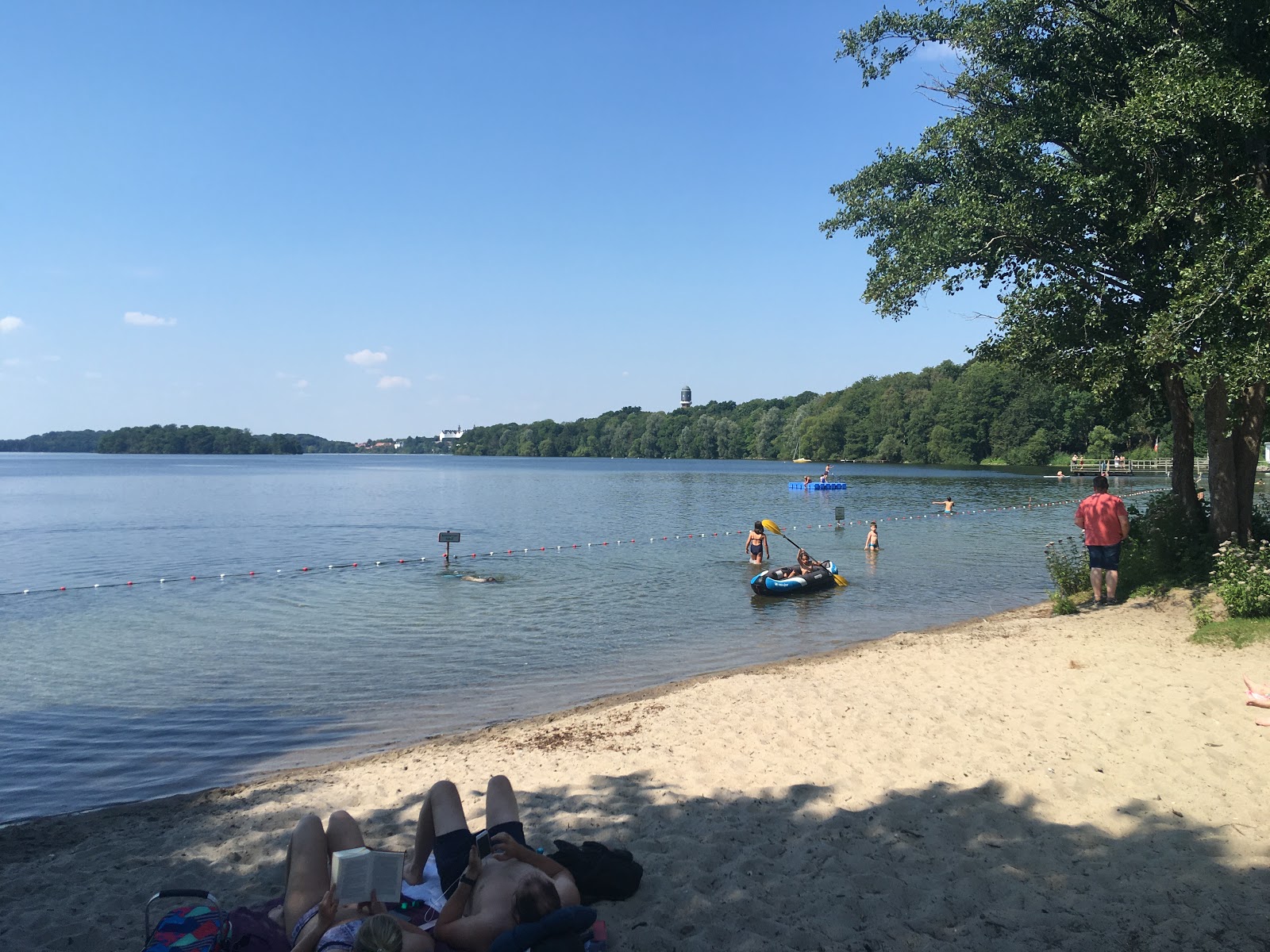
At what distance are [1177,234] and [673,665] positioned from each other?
9575mm

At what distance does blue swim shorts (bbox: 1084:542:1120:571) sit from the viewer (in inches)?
494

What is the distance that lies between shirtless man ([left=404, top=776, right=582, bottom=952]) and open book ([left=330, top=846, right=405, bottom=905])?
1.22ft

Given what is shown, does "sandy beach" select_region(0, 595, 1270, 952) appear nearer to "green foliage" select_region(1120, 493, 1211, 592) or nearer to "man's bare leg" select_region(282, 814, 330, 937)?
"man's bare leg" select_region(282, 814, 330, 937)

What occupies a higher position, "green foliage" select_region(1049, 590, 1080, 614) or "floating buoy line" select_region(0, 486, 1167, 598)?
"green foliage" select_region(1049, 590, 1080, 614)

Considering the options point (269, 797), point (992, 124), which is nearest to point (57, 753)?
point (269, 797)

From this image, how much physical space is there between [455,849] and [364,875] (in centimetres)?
96

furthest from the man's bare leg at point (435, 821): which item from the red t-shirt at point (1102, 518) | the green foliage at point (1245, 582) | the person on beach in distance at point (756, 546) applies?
the person on beach in distance at point (756, 546)

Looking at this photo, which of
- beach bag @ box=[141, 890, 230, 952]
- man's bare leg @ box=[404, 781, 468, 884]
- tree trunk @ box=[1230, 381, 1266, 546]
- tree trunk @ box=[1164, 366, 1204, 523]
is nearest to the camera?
beach bag @ box=[141, 890, 230, 952]

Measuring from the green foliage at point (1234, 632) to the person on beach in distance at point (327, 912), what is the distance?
30.6 feet

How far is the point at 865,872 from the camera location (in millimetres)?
4848

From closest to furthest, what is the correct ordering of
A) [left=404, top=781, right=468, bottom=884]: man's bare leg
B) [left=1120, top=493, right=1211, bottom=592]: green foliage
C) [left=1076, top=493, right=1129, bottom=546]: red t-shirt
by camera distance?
1. [left=404, top=781, right=468, bottom=884]: man's bare leg
2. [left=1076, top=493, right=1129, bottom=546]: red t-shirt
3. [left=1120, top=493, right=1211, bottom=592]: green foliage

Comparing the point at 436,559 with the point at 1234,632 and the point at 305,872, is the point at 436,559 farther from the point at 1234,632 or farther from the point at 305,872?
the point at 305,872

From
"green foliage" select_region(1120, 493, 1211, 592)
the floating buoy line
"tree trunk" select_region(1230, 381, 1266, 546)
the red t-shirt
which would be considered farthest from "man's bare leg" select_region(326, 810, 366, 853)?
the floating buoy line

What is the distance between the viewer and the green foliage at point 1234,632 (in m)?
9.16
